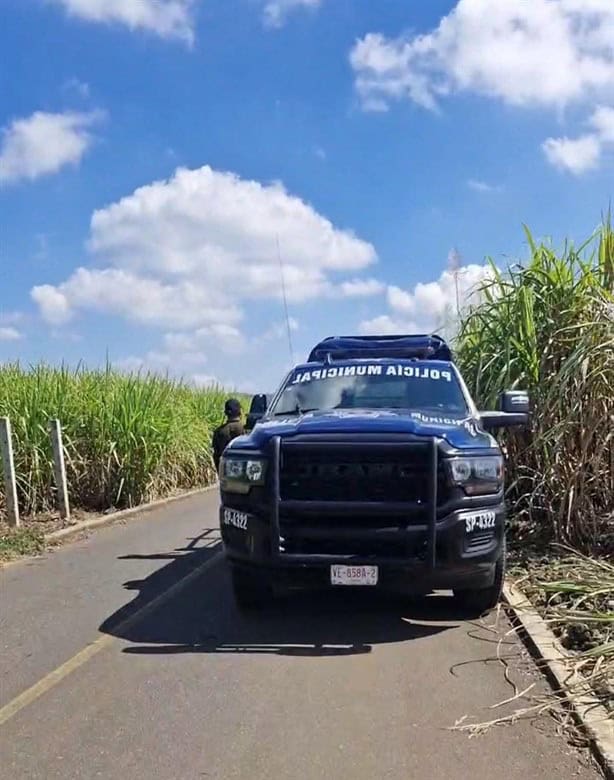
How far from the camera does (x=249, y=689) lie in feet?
17.1

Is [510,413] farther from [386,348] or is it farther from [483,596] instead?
[386,348]

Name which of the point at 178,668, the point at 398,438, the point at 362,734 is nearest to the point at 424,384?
the point at 398,438

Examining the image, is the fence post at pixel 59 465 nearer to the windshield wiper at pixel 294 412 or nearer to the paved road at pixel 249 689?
the paved road at pixel 249 689

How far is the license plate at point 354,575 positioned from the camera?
20.2 feet

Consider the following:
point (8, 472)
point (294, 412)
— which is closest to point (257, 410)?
point (294, 412)

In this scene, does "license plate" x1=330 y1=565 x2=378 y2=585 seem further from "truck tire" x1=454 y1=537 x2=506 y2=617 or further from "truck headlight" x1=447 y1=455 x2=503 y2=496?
"truck tire" x1=454 y1=537 x2=506 y2=617

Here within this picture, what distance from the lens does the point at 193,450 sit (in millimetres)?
18406

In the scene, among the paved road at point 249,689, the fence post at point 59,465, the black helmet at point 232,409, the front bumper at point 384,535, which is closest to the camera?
the paved road at point 249,689

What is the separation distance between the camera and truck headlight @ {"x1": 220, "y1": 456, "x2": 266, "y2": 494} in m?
6.42

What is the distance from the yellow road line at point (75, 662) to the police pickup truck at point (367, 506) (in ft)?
3.18

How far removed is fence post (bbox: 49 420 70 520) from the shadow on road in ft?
15.9

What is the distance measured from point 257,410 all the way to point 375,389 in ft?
3.97

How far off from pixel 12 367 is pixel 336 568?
34.3 ft

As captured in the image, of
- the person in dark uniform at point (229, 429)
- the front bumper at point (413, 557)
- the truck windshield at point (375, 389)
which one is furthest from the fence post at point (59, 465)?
the front bumper at point (413, 557)
